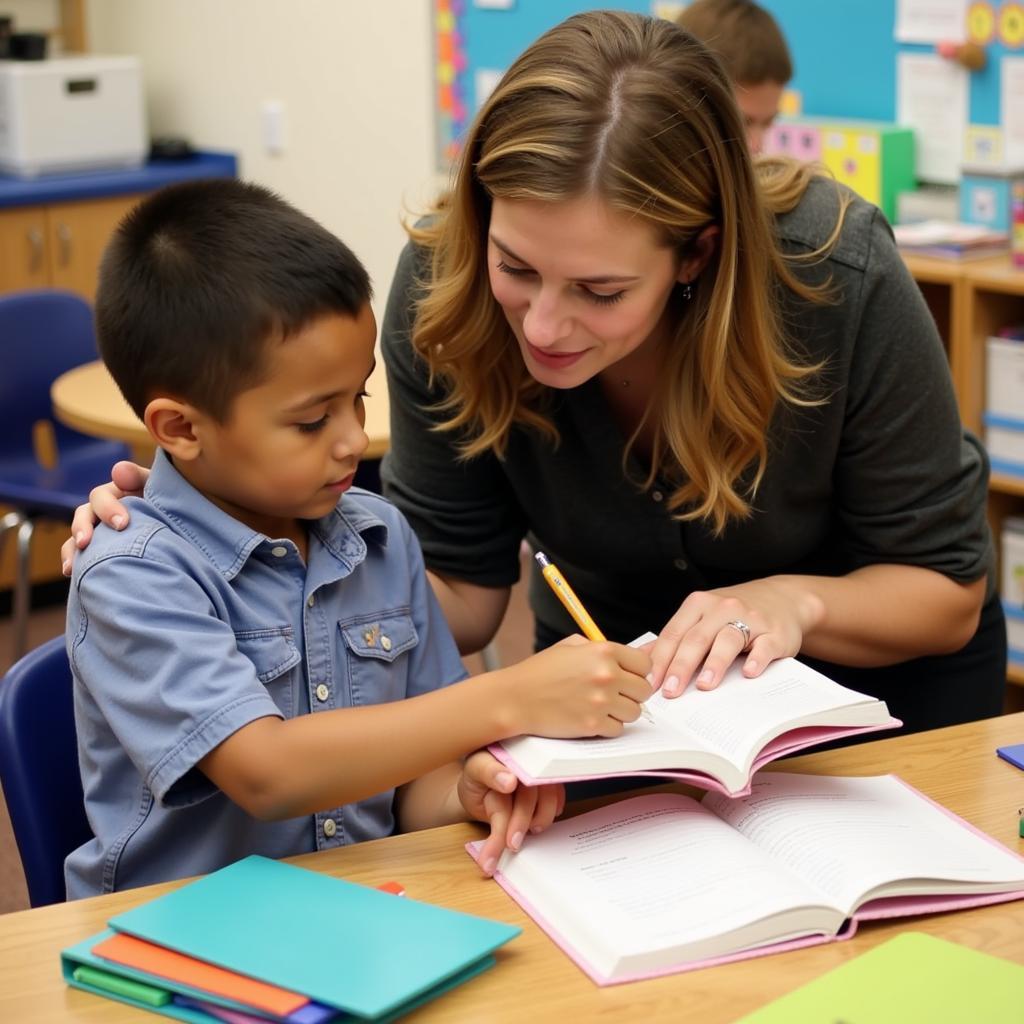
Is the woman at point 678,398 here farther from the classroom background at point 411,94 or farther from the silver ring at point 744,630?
the classroom background at point 411,94

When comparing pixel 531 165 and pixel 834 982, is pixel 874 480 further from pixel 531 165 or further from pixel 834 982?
pixel 834 982

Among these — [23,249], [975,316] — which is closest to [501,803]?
[975,316]

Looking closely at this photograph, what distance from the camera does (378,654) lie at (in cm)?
134

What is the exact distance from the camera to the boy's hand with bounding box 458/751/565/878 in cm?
113

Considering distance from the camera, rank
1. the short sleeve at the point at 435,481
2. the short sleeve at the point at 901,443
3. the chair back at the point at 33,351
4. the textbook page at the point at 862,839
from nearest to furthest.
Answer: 1. the textbook page at the point at 862,839
2. the short sleeve at the point at 901,443
3. the short sleeve at the point at 435,481
4. the chair back at the point at 33,351

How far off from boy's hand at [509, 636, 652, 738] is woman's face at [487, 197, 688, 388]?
12.1 inches

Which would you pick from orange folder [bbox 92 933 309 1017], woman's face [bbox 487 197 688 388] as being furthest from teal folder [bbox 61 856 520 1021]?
woman's face [bbox 487 197 688 388]

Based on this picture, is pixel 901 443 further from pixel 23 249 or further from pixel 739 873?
pixel 23 249

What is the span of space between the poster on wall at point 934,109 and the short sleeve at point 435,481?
1.88 meters

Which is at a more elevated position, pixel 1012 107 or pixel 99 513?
pixel 1012 107

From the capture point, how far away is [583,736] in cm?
113

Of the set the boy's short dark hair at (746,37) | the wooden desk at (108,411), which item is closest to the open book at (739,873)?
the wooden desk at (108,411)

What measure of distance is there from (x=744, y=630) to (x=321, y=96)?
3.46 m

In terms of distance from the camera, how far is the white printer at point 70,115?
14.2ft
